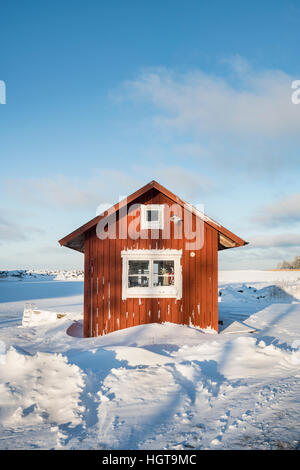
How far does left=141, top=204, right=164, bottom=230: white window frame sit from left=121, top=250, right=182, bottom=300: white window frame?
0.91 m

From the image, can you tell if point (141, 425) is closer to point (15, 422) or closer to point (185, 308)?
point (15, 422)

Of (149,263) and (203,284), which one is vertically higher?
(149,263)

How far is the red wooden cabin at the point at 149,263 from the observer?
1121 cm

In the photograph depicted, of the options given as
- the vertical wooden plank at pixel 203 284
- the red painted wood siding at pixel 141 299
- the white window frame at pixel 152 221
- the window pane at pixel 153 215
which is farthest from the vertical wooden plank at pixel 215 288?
the window pane at pixel 153 215

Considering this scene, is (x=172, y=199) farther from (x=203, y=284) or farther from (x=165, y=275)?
(x=203, y=284)

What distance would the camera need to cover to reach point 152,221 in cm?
1162

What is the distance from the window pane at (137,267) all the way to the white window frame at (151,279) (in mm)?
197

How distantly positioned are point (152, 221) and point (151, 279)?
2.08 metres

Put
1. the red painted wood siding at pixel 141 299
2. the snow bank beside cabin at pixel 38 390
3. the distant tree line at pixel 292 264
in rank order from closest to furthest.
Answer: the snow bank beside cabin at pixel 38 390
the red painted wood siding at pixel 141 299
the distant tree line at pixel 292 264

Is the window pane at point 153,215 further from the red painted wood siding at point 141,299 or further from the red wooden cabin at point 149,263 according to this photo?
the red painted wood siding at point 141,299

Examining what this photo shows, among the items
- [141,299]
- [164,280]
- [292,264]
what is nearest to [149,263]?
[164,280]

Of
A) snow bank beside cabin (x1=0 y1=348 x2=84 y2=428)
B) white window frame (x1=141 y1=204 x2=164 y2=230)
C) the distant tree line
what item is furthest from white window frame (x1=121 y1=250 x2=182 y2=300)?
the distant tree line

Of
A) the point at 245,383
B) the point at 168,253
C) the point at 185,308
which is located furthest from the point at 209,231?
the point at 245,383
